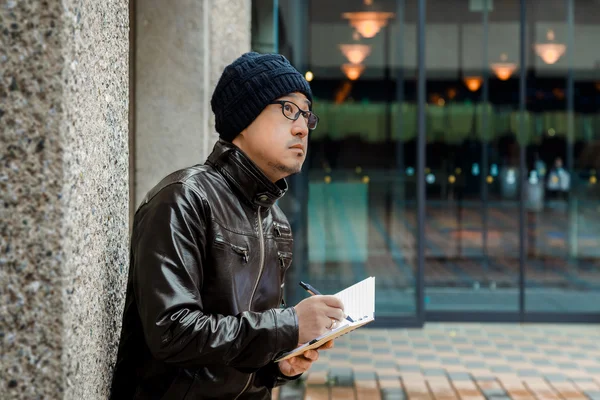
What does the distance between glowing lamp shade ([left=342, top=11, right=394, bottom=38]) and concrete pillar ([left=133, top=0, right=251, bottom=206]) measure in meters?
3.23

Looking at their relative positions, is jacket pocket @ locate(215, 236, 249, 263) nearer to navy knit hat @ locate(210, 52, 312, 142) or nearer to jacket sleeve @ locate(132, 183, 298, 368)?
jacket sleeve @ locate(132, 183, 298, 368)

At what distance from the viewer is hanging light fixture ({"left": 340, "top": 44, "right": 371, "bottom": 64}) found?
891 centimetres

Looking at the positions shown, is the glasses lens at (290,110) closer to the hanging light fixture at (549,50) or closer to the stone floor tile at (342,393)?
the stone floor tile at (342,393)

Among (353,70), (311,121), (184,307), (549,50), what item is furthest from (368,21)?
(184,307)

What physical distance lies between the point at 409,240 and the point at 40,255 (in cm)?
793

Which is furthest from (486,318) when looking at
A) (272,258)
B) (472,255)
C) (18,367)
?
(18,367)

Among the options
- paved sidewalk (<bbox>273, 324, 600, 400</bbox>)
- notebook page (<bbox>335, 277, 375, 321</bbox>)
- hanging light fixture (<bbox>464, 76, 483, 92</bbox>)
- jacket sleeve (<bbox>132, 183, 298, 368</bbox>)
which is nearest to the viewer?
jacket sleeve (<bbox>132, 183, 298, 368</bbox>)

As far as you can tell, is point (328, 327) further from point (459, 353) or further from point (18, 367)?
point (459, 353)

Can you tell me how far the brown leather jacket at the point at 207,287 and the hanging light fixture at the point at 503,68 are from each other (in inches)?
305

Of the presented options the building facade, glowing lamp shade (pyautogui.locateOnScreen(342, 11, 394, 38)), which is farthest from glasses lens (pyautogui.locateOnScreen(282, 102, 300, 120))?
glowing lamp shade (pyautogui.locateOnScreen(342, 11, 394, 38))

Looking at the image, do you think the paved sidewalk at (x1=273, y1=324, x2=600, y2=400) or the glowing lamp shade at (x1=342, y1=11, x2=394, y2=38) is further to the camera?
the glowing lamp shade at (x1=342, y1=11, x2=394, y2=38)

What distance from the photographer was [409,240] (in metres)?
9.23

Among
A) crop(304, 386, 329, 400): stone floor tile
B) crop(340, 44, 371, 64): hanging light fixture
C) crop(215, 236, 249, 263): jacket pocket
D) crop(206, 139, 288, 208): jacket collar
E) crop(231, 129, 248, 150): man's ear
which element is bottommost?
crop(304, 386, 329, 400): stone floor tile

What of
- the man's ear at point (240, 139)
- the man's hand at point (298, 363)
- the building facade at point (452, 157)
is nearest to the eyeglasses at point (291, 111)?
the man's ear at point (240, 139)
